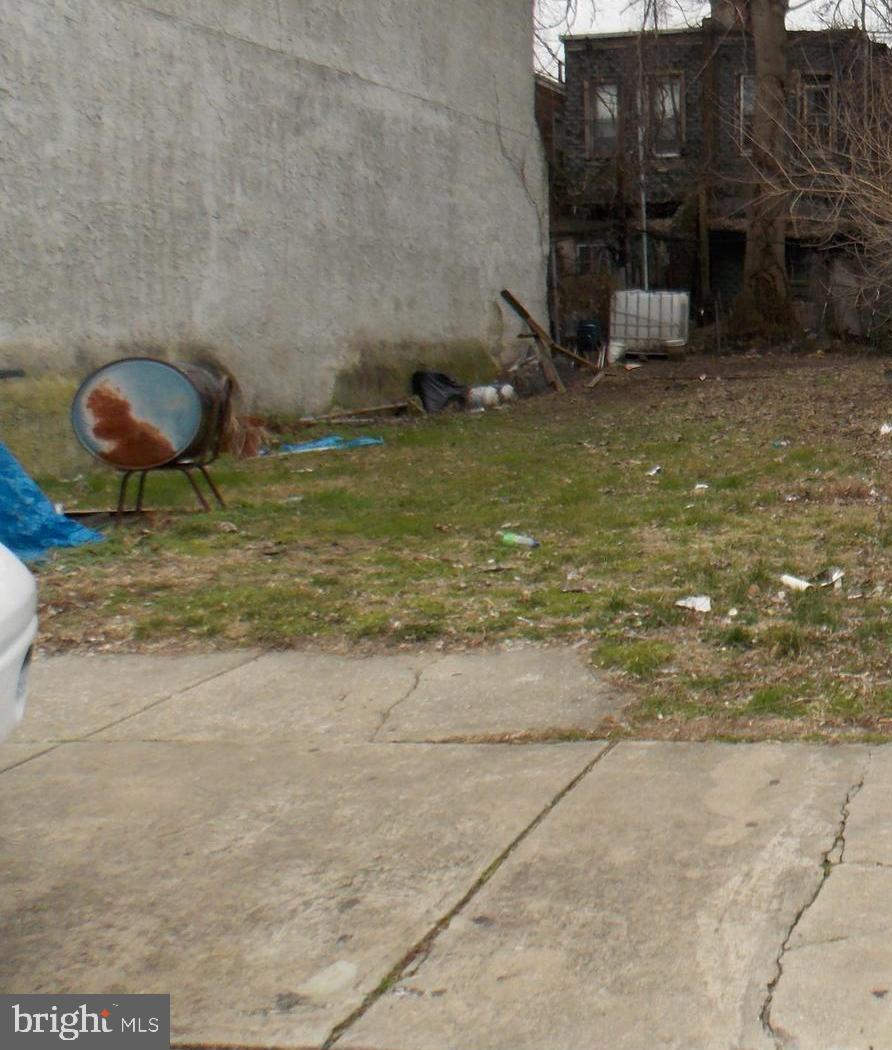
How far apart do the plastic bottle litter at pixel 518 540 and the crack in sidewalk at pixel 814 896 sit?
4159 millimetres

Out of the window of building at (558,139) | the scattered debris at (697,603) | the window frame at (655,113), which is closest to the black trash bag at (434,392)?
the window of building at (558,139)

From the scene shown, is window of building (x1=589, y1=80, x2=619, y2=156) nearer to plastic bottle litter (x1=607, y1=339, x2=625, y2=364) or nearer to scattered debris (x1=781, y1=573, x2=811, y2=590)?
plastic bottle litter (x1=607, y1=339, x2=625, y2=364)

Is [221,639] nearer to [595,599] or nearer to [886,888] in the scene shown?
[595,599]

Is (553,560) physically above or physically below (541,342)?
below

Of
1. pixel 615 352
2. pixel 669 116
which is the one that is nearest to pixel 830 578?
pixel 615 352

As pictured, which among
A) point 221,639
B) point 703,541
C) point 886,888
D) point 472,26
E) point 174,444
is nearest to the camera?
point 886,888

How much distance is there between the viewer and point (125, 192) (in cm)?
1384

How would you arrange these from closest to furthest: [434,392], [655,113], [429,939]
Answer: [429,939] → [434,392] → [655,113]

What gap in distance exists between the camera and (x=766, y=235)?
27.1m

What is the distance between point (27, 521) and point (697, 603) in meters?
4.47

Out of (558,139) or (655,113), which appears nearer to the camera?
(655,113)

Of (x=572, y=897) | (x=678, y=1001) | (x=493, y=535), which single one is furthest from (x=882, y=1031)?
(x=493, y=535)

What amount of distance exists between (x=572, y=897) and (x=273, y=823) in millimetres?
1184

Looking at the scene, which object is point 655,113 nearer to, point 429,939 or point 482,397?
point 482,397
